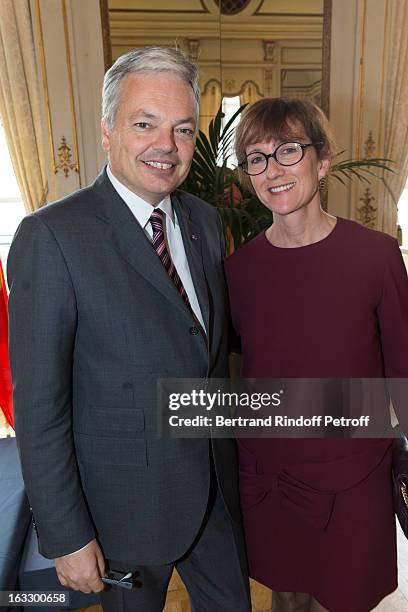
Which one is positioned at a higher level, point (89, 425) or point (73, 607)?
point (89, 425)

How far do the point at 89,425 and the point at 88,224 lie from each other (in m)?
0.47

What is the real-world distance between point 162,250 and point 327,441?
2.33 ft

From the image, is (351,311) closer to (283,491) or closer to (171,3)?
(283,491)

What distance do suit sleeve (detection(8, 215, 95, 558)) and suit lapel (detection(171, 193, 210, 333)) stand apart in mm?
339

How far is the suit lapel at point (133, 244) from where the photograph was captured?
121cm

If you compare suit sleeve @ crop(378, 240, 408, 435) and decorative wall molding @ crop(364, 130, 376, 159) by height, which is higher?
decorative wall molding @ crop(364, 130, 376, 159)

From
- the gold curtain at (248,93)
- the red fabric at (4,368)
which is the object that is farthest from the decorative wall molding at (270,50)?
the red fabric at (4,368)

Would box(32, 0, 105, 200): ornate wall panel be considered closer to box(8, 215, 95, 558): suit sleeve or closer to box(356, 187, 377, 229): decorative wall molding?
box(356, 187, 377, 229): decorative wall molding

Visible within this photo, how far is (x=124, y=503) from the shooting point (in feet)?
4.19

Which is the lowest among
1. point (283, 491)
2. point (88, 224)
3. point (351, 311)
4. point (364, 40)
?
point (283, 491)

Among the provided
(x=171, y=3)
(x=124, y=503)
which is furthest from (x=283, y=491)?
(x=171, y=3)

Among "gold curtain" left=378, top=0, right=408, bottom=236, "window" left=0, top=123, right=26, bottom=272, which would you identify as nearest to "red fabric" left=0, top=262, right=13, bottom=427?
"window" left=0, top=123, right=26, bottom=272

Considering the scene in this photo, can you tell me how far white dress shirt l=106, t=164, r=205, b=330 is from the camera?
128 centimetres

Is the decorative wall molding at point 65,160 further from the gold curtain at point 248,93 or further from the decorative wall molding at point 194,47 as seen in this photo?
the gold curtain at point 248,93
